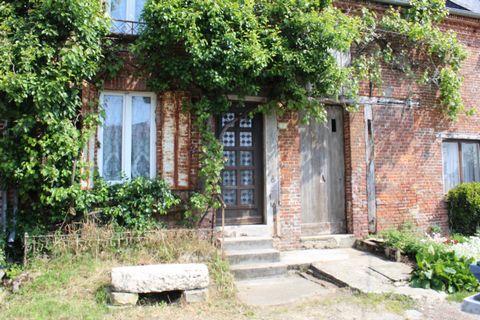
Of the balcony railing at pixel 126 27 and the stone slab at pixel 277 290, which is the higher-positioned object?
the balcony railing at pixel 126 27

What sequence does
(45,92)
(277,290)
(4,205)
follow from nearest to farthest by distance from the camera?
(45,92)
(277,290)
(4,205)

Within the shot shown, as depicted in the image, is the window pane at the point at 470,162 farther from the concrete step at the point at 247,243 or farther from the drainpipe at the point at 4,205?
the drainpipe at the point at 4,205

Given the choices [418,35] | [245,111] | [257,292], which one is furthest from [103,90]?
[418,35]

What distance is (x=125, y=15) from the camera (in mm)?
7242

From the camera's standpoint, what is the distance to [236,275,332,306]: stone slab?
5402 mm

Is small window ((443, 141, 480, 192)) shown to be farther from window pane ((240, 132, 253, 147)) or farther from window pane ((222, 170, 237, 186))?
window pane ((222, 170, 237, 186))

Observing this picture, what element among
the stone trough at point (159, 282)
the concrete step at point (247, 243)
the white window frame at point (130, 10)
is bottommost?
the stone trough at point (159, 282)

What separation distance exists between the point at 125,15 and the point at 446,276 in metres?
7.21

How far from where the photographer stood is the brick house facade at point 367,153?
7266mm

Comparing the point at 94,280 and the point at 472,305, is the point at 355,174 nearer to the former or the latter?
the point at 94,280

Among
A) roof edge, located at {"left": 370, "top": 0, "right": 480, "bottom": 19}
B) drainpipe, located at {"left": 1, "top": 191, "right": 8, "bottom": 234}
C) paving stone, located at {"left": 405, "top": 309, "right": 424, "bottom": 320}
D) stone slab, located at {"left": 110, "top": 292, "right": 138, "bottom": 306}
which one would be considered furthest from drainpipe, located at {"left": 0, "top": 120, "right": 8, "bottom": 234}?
roof edge, located at {"left": 370, "top": 0, "right": 480, "bottom": 19}

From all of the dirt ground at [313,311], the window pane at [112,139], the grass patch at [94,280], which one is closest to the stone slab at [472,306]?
the dirt ground at [313,311]

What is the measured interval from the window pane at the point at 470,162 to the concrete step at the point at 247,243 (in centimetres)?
626

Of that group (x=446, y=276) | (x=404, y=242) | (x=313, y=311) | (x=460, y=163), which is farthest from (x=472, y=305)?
(x=460, y=163)
